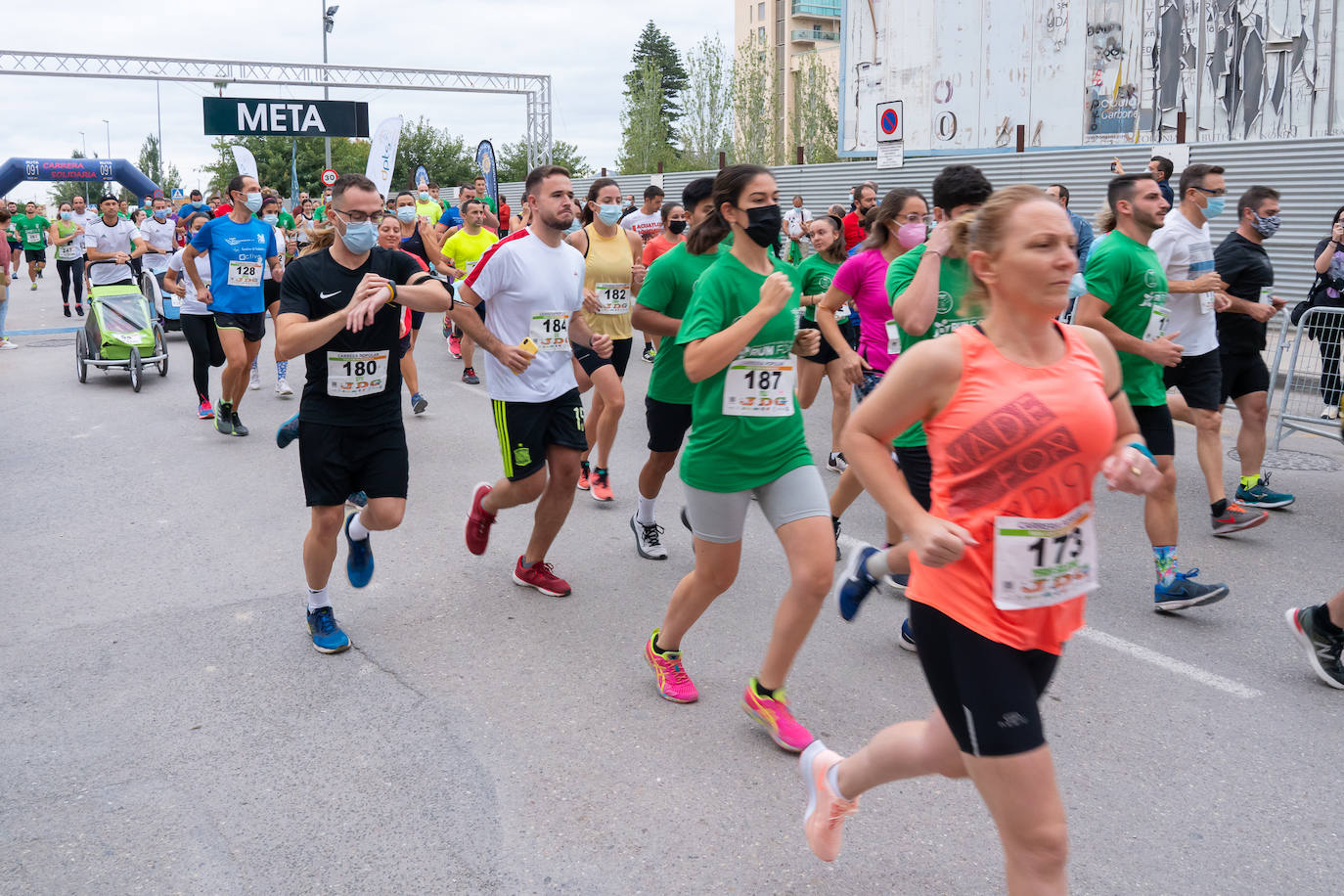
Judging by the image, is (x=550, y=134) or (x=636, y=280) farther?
(x=550, y=134)

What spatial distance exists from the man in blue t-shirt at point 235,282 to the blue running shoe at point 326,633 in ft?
16.8

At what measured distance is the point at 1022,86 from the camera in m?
28.0

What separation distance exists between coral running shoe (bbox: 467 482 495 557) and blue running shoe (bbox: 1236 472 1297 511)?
181 inches

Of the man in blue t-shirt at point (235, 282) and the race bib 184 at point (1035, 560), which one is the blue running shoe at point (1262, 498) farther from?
the man in blue t-shirt at point (235, 282)

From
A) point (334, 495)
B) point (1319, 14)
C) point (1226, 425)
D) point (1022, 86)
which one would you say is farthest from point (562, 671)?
point (1022, 86)

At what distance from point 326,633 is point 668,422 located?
2.03 m

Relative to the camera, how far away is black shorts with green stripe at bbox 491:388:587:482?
534cm

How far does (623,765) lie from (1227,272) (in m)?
5.18

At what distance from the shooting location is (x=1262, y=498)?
7039mm

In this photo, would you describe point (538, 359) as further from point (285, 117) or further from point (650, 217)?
point (285, 117)

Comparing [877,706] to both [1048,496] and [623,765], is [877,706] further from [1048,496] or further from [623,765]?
[1048,496]

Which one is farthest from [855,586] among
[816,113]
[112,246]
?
[816,113]

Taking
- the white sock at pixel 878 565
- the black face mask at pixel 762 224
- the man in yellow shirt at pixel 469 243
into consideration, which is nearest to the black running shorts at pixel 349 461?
the black face mask at pixel 762 224

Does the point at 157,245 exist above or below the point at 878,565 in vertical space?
above
